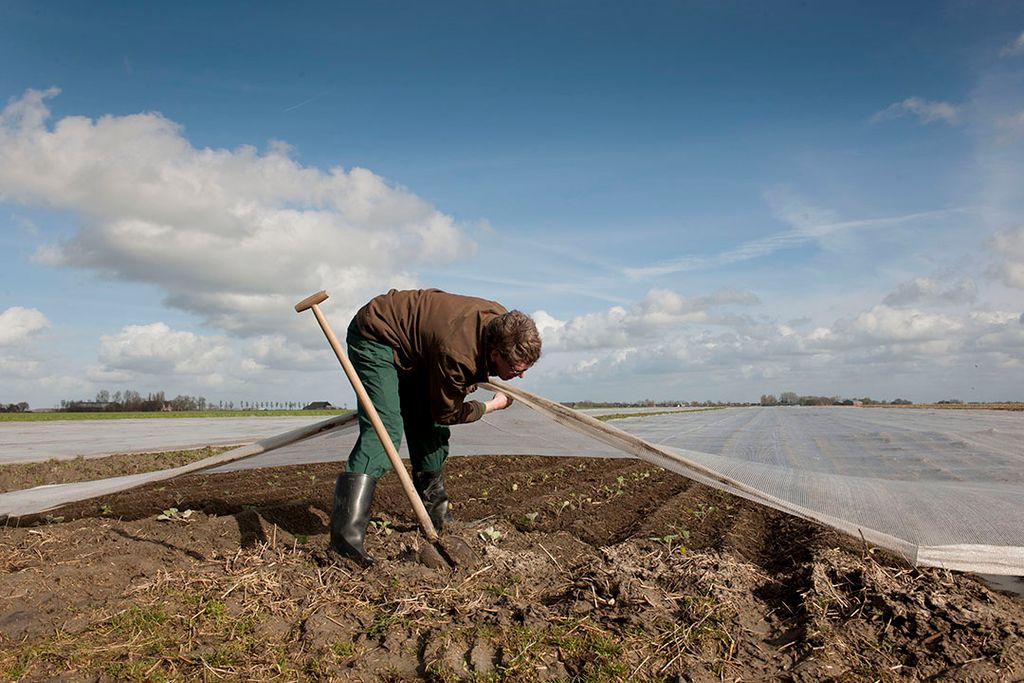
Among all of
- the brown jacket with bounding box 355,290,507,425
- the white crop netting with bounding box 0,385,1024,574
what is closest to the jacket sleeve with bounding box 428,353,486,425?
the brown jacket with bounding box 355,290,507,425

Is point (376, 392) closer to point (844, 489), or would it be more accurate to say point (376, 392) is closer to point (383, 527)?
point (383, 527)

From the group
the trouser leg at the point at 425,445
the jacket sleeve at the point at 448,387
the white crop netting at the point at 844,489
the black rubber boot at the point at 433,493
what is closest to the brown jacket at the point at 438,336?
the jacket sleeve at the point at 448,387

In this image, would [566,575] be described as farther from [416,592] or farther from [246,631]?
[246,631]

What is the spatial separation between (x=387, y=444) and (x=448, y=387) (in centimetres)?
41

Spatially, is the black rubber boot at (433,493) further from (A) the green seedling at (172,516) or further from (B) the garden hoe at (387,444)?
(A) the green seedling at (172,516)

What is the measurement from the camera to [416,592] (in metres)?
2.99

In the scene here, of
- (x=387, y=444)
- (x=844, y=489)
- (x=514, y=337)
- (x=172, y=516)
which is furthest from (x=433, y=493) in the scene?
(x=844, y=489)

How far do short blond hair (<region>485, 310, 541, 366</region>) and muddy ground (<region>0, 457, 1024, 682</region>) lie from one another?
1.04 meters

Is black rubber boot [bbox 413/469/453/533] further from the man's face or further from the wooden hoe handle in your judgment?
the man's face

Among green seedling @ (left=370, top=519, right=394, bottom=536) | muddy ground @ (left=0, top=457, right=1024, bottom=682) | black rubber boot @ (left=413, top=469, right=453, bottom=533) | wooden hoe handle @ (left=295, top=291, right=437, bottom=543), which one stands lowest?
muddy ground @ (left=0, top=457, right=1024, bottom=682)

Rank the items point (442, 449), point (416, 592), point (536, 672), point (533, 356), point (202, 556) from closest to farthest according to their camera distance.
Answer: point (536, 672), point (416, 592), point (533, 356), point (202, 556), point (442, 449)

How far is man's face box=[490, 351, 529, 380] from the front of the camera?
319 cm

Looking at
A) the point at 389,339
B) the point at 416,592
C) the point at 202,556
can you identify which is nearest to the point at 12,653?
the point at 202,556

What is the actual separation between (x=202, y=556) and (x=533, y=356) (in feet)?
7.14
